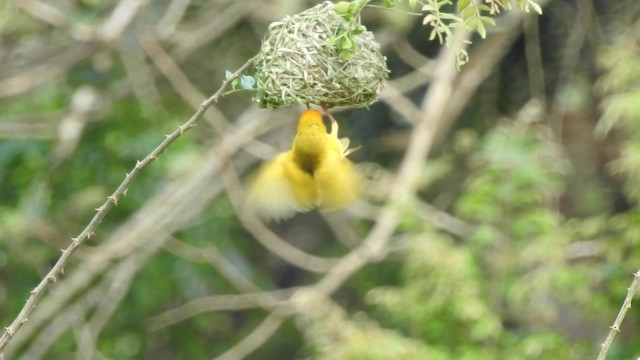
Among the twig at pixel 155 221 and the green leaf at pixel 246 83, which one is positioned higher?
the twig at pixel 155 221

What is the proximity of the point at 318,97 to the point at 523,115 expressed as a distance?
2.60 m

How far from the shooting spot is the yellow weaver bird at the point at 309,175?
10.6 feet

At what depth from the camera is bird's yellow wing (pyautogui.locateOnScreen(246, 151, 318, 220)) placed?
3.43 metres

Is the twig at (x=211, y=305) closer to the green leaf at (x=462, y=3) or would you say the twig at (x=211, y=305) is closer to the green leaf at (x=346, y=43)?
the green leaf at (x=346, y=43)

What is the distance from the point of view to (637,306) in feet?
16.5

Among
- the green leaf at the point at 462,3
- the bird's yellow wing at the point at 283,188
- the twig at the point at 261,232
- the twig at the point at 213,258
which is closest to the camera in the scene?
the green leaf at the point at 462,3

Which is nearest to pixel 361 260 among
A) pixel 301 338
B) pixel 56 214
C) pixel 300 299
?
pixel 300 299

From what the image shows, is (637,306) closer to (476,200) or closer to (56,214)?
(476,200)

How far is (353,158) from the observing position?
7.27 meters

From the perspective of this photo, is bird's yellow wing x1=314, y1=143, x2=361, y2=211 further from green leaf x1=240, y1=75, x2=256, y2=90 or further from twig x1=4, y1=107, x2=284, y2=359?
twig x1=4, y1=107, x2=284, y2=359

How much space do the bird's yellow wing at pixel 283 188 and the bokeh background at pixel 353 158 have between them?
1672 mm

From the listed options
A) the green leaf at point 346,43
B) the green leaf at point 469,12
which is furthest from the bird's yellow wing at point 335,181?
the green leaf at point 469,12

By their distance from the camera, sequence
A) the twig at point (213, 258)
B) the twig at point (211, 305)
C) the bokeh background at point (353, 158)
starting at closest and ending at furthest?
the bokeh background at point (353, 158) → the twig at point (211, 305) → the twig at point (213, 258)

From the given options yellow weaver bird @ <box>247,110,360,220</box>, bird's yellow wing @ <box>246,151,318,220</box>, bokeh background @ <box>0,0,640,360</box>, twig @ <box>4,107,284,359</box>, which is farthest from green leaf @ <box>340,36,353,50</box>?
twig @ <box>4,107,284,359</box>
